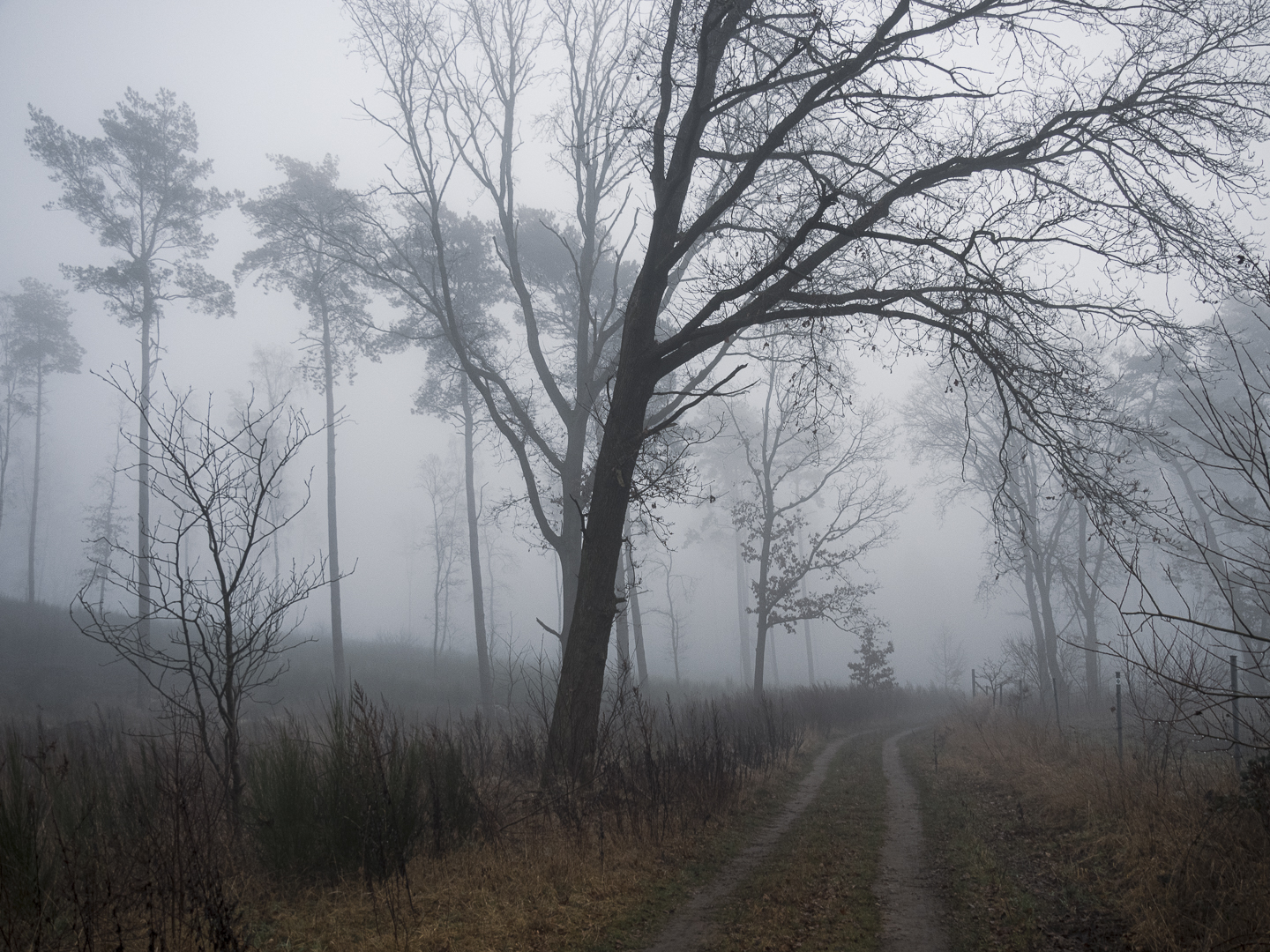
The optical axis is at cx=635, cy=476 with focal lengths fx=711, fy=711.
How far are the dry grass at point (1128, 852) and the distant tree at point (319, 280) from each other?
53.2 feet

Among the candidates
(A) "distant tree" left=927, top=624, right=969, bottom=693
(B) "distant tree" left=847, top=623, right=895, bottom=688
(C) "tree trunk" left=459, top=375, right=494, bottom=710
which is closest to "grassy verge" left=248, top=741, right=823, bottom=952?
(C) "tree trunk" left=459, top=375, right=494, bottom=710

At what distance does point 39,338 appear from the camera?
3066 cm

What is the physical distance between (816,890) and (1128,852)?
248 centimetres

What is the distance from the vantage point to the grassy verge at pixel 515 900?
14.4 ft

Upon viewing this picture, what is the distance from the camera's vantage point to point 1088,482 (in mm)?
7250

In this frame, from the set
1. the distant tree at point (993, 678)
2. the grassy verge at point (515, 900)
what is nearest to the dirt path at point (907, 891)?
the grassy verge at point (515, 900)

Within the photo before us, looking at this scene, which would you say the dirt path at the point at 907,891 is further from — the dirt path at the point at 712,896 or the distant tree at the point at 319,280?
the distant tree at the point at 319,280

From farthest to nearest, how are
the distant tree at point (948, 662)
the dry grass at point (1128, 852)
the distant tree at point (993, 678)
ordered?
the distant tree at point (948, 662) < the distant tree at point (993, 678) < the dry grass at point (1128, 852)

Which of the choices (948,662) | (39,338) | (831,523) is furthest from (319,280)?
(948,662)

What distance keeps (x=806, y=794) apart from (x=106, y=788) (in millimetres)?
8120

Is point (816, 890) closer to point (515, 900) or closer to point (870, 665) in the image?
point (515, 900)

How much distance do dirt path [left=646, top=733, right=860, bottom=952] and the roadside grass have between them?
11 cm

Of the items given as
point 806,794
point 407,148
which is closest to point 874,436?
point 806,794

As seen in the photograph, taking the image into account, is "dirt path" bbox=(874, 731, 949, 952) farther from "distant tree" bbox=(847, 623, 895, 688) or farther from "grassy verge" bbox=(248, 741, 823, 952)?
"distant tree" bbox=(847, 623, 895, 688)
